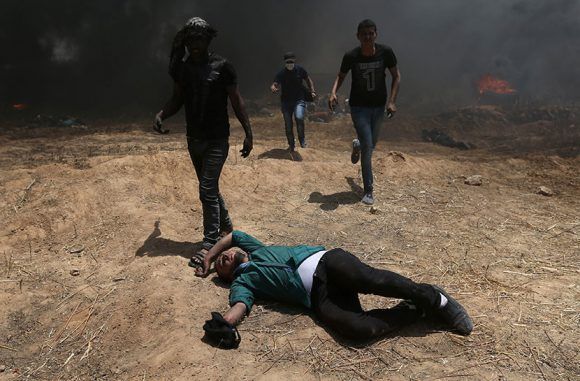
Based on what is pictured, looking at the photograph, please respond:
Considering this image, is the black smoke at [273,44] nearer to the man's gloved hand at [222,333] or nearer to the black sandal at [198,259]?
the black sandal at [198,259]

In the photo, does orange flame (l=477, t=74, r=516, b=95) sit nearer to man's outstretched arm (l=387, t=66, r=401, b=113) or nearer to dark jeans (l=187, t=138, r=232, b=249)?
man's outstretched arm (l=387, t=66, r=401, b=113)

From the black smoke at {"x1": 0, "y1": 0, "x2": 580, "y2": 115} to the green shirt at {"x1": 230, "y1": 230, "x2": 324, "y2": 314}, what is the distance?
13086 millimetres

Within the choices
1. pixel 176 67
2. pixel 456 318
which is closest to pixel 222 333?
pixel 456 318

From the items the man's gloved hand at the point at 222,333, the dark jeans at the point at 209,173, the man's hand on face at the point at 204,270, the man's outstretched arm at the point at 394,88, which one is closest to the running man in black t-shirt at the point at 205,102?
the dark jeans at the point at 209,173

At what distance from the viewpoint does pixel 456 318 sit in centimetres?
312

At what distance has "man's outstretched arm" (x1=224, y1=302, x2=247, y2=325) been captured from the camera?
3.25 meters

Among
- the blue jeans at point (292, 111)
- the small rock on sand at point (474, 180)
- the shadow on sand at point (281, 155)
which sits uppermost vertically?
the blue jeans at point (292, 111)

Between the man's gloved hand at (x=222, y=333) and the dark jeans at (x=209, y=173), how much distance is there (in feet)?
4.10

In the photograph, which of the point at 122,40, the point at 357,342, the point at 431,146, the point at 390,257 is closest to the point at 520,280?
the point at 390,257

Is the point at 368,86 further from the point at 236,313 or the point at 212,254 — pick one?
the point at 236,313

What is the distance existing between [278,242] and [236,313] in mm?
1603

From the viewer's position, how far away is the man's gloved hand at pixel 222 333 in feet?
10.0

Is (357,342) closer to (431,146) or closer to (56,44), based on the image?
(431,146)

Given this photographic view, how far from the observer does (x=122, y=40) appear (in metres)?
18.2
